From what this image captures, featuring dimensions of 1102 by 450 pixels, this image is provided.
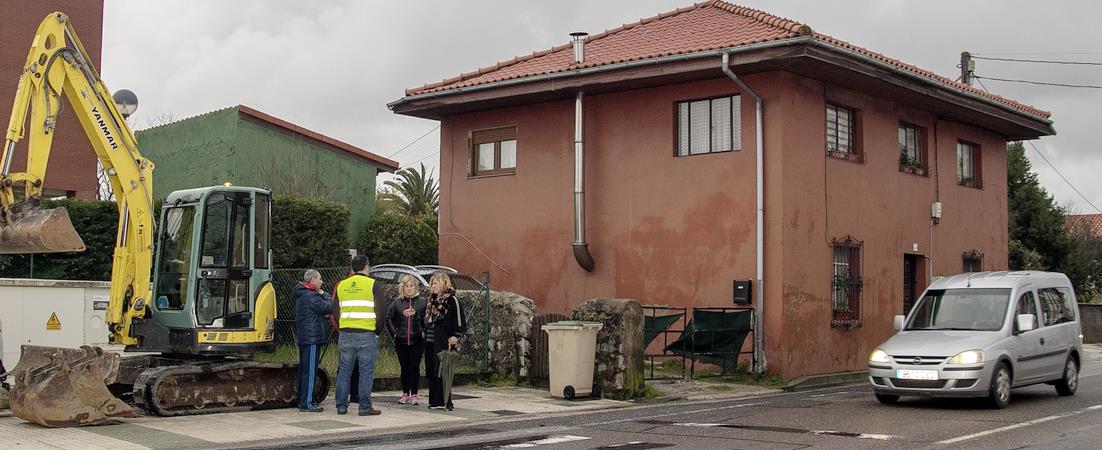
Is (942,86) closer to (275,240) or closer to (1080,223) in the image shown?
(275,240)

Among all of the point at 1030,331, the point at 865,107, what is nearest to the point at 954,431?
the point at 1030,331

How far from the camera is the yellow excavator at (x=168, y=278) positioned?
12.0 meters

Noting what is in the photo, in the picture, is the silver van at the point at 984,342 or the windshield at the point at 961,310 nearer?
the silver van at the point at 984,342

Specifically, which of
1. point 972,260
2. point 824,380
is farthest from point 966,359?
point 972,260

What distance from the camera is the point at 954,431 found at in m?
11.4

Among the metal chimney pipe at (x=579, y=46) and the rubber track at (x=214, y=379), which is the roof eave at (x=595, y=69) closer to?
the metal chimney pipe at (x=579, y=46)

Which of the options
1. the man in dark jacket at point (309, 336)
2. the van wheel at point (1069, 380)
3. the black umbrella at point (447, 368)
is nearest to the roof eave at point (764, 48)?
the van wheel at point (1069, 380)

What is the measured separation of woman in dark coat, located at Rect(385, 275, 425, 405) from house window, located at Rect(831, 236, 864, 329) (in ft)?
29.6

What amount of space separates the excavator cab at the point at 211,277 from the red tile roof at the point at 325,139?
14913mm

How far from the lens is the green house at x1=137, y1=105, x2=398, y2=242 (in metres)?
27.7

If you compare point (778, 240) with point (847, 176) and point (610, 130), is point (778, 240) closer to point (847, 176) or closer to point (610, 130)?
point (847, 176)

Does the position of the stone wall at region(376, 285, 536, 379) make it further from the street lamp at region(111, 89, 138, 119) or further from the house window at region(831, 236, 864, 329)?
the house window at region(831, 236, 864, 329)

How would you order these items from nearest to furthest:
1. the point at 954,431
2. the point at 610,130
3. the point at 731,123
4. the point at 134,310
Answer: the point at 954,431 < the point at 134,310 < the point at 731,123 < the point at 610,130

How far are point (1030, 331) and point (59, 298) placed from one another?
1298 cm
